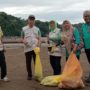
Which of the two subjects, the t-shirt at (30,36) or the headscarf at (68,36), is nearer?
the headscarf at (68,36)

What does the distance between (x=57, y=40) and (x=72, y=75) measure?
4.16ft

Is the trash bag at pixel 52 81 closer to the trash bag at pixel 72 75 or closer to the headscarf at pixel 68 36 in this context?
the trash bag at pixel 72 75

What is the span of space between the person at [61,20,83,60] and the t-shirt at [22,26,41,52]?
85cm

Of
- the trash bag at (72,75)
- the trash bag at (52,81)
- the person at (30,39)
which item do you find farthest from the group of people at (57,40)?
the trash bag at (52,81)

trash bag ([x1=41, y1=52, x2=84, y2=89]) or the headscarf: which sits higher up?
the headscarf

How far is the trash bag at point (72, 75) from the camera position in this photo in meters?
9.98

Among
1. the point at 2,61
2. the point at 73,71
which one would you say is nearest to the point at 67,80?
the point at 73,71

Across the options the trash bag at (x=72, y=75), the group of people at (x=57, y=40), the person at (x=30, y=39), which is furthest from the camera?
the person at (x=30, y=39)

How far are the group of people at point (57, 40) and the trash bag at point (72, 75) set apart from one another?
0.85ft

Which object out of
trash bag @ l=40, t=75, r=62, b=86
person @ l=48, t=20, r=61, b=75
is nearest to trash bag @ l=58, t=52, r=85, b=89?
trash bag @ l=40, t=75, r=62, b=86

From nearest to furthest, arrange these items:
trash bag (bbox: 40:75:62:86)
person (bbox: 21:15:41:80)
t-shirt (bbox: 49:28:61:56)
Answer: trash bag (bbox: 40:75:62:86) < t-shirt (bbox: 49:28:61:56) < person (bbox: 21:15:41:80)

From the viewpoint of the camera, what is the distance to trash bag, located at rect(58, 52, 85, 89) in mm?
9977

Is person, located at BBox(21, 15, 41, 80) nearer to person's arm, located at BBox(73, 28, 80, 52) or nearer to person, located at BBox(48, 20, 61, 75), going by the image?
person, located at BBox(48, 20, 61, 75)

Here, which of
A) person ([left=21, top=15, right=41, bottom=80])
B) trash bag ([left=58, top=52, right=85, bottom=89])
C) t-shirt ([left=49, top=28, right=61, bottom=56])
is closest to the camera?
trash bag ([left=58, top=52, right=85, bottom=89])
